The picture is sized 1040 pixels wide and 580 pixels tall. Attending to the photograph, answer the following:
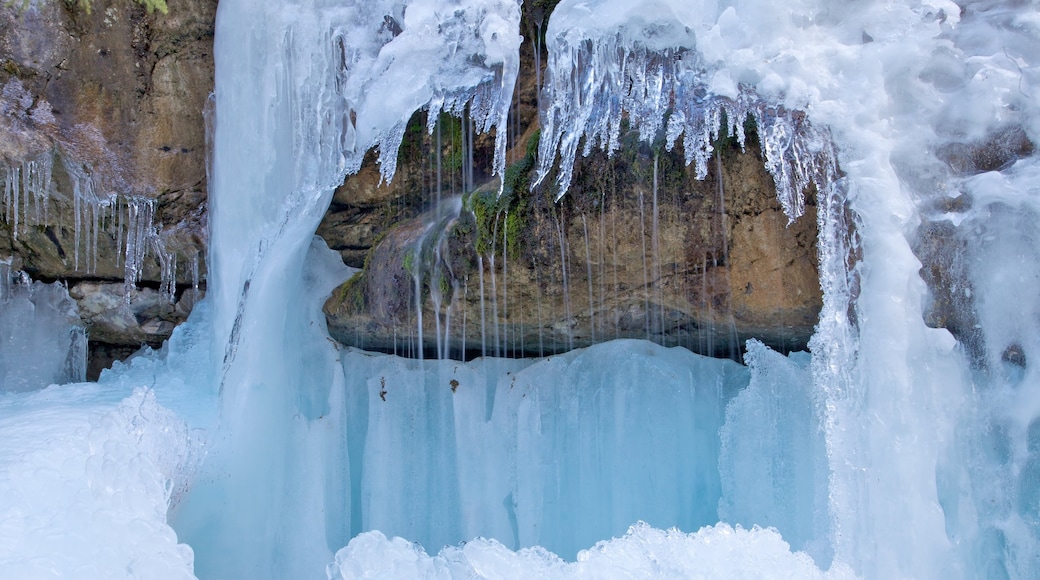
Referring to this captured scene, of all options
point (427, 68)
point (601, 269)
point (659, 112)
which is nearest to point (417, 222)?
point (427, 68)

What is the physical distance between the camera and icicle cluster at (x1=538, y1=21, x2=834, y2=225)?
4.00 metres

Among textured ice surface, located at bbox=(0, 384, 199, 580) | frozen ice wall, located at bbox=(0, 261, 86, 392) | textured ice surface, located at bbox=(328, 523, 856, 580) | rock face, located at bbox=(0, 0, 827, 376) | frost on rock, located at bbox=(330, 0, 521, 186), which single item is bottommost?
textured ice surface, located at bbox=(328, 523, 856, 580)

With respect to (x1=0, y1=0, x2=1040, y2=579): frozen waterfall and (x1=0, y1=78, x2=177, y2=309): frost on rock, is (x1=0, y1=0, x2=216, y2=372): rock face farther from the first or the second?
(x1=0, y1=0, x2=1040, y2=579): frozen waterfall

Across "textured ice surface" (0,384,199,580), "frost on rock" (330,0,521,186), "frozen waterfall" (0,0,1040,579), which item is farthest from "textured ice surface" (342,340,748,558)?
"frost on rock" (330,0,521,186)

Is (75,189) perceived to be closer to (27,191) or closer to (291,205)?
(27,191)

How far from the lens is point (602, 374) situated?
17.3 ft

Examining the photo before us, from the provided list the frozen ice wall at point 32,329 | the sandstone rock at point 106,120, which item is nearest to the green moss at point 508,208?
the sandstone rock at point 106,120

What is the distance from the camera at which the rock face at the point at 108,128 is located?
5.19 metres

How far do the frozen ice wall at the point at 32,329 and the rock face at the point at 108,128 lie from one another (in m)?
0.41

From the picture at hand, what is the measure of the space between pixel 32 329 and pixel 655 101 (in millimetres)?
5010

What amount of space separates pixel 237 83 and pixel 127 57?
83cm

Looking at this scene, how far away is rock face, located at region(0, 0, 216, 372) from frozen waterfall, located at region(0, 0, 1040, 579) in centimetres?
32

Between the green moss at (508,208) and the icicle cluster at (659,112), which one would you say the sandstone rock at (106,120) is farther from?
the icicle cluster at (659,112)

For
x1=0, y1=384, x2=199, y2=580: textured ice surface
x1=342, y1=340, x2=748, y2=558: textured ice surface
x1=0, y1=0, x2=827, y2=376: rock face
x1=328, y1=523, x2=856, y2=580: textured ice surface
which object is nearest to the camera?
x1=0, y1=384, x2=199, y2=580: textured ice surface
